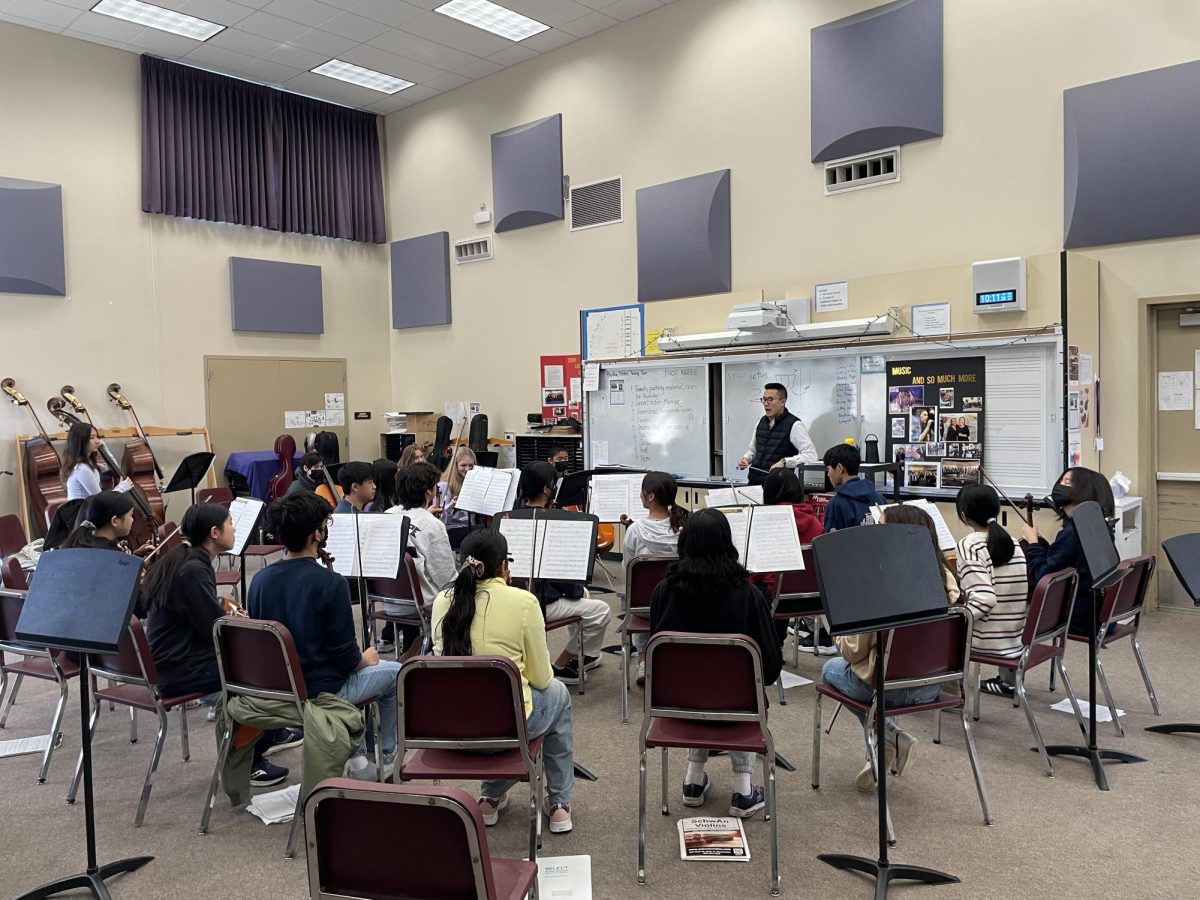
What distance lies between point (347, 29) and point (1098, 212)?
6.20 meters

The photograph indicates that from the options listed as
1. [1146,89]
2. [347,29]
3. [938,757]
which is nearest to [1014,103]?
[1146,89]

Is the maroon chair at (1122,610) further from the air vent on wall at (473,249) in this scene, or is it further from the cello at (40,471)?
the cello at (40,471)

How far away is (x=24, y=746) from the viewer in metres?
3.71

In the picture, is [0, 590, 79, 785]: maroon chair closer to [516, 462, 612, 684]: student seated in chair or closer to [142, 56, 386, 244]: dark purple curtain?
[516, 462, 612, 684]: student seated in chair

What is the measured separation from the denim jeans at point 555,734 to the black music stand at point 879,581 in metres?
0.93

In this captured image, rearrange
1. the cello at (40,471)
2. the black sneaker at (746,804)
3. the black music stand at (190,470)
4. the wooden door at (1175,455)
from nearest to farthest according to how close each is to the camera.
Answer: the black sneaker at (746,804), the wooden door at (1175,455), the black music stand at (190,470), the cello at (40,471)

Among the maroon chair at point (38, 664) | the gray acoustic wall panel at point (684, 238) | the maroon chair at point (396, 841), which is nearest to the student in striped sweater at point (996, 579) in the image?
the maroon chair at point (396, 841)

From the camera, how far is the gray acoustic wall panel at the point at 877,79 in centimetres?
591

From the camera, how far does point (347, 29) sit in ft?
24.9

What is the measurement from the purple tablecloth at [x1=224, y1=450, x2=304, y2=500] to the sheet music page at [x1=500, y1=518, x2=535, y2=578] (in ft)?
18.0

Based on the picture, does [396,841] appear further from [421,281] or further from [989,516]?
[421,281]

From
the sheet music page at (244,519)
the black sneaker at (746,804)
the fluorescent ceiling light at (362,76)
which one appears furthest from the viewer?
the fluorescent ceiling light at (362,76)

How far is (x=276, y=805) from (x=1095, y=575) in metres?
2.97

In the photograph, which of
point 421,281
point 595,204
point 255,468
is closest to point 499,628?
point 595,204
